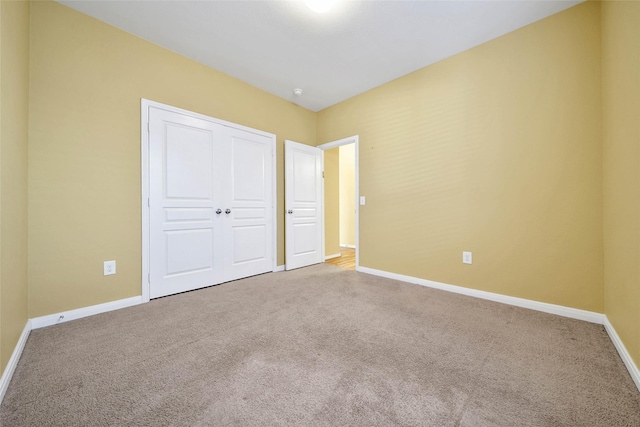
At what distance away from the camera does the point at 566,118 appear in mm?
1949

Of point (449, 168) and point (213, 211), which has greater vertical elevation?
point (449, 168)

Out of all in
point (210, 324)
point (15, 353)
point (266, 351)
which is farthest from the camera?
point (210, 324)

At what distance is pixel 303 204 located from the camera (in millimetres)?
3756

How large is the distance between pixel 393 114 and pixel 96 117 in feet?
10.3

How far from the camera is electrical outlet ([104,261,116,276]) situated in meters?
2.10

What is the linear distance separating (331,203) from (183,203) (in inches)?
98.7

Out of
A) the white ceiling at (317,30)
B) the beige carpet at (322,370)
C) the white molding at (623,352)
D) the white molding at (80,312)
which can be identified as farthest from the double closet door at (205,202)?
the white molding at (623,352)

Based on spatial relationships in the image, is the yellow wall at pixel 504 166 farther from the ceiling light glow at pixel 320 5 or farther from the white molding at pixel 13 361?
the white molding at pixel 13 361

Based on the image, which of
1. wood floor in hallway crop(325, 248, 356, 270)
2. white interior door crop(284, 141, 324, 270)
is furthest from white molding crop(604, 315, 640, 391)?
white interior door crop(284, 141, 324, 270)

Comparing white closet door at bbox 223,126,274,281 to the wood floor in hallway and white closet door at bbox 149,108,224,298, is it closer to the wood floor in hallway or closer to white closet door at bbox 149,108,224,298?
white closet door at bbox 149,108,224,298

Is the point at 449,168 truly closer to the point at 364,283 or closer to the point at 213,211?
the point at 364,283

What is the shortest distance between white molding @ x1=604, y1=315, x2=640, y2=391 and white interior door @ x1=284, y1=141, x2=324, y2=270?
3.10 meters

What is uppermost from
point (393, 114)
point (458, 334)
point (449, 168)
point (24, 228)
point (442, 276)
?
point (393, 114)

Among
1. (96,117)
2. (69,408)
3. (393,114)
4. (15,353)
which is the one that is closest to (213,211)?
(96,117)
